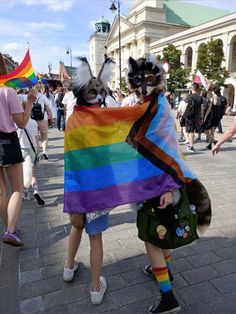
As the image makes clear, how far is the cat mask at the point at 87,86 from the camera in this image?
212 centimetres

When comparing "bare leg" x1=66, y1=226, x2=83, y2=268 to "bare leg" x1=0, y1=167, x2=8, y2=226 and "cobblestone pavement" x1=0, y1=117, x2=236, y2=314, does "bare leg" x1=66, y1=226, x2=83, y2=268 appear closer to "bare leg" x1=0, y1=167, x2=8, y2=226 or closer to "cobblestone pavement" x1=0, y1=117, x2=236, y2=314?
"cobblestone pavement" x1=0, y1=117, x2=236, y2=314

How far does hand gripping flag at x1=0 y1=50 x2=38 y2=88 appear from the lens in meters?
2.93

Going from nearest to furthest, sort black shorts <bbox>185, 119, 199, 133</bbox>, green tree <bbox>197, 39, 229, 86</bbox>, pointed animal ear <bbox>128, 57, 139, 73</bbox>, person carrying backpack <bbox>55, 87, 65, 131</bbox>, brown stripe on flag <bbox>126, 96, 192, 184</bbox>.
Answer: brown stripe on flag <bbox>126, 96, 192, 184</bbox>, pointed animal ear <bbox>128, 57, 139, 73</bbox>, black shorts <bbox>185, 119, 199, 133</bbox>, person carrying backpack <bbox>55, 87, 65, 131</bbox>, green tree <bbox>197, 39, 229, 86</bbox>

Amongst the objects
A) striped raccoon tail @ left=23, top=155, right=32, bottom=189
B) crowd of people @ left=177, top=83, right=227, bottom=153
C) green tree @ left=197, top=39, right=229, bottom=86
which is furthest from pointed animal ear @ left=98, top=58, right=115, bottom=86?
green tree @ left=197, top=39, right=229, bottom=86

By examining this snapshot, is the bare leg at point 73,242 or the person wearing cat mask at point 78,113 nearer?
the person wearing cat mask at point 78,113

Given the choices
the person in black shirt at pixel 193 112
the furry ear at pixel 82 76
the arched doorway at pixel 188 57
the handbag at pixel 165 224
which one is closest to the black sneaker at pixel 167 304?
the handbag at pixel 165 224

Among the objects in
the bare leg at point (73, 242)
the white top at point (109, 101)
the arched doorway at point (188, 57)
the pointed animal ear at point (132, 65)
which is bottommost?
the bare leg at point (73, 242)

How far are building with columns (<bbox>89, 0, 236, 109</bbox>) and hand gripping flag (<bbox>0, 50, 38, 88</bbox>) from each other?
3939 centimetres

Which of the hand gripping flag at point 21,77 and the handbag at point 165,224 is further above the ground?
the hand gripping flag at point 21,77

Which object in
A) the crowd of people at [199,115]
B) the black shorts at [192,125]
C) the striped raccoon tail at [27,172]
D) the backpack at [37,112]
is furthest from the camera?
the crowd of people at [199,115]

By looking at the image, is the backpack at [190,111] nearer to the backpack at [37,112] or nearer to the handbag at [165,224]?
the backpack at [37,112]

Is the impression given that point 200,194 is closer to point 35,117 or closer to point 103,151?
point 103,151

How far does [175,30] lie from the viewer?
67.5 m

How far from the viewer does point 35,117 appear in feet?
23.3
